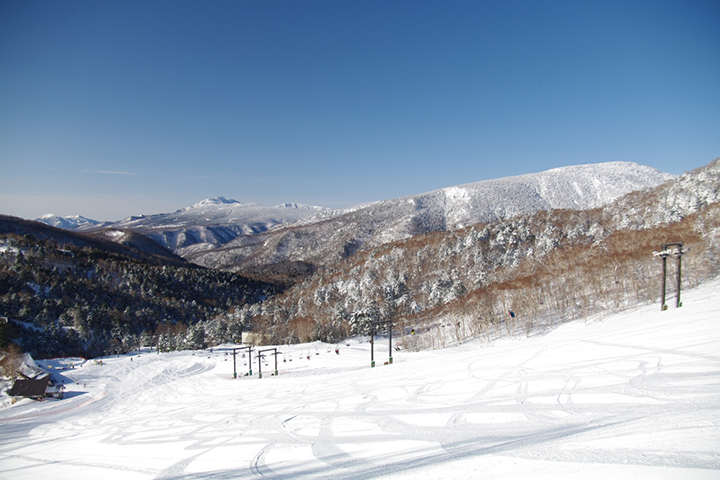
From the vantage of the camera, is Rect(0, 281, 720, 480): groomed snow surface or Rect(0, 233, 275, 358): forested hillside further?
Rect(0, 233, 275, 358): forested hillside

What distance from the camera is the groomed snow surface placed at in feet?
21.7

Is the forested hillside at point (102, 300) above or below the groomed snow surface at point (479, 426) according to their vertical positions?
below

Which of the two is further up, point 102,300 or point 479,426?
point 479,426

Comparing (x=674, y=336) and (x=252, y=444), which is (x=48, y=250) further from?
(x=674, y=336)

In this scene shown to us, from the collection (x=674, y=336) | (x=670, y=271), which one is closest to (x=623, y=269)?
(x=670, y=271)

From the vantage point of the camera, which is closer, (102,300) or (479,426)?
(479,426)

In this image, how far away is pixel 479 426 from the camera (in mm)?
9844

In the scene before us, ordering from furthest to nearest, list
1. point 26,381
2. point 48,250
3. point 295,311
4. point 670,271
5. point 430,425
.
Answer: point 48,250 < point 295,311 < point 26,381 < point 670,271 < point 430,425

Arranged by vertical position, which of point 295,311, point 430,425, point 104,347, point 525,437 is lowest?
point 104,347

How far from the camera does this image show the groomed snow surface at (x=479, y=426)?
21.7ft

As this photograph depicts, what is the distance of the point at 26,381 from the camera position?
45156mm

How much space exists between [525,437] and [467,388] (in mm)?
6782

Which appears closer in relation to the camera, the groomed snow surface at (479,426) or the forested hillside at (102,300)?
the groomed snow surface at (479,426)

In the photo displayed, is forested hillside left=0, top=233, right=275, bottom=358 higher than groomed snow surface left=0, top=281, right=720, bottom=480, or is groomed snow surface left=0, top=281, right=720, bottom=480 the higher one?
groomed snow surface left=0, top=281, right=720, bottom=480
